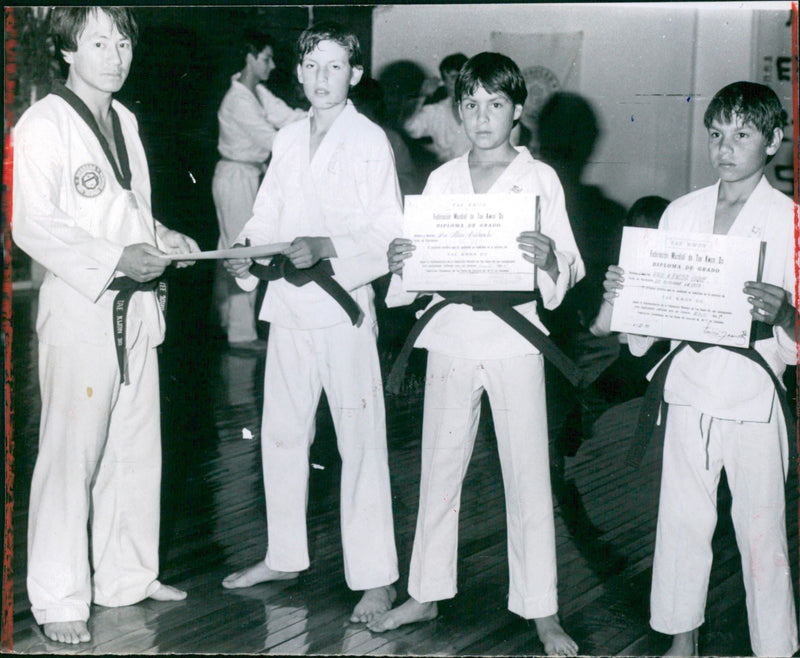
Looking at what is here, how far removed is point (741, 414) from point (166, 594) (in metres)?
1.63

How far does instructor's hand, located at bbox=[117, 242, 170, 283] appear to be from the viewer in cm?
259

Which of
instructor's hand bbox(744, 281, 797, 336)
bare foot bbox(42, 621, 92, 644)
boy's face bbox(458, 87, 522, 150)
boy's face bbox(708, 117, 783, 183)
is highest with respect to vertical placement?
boy's face bbox(458, 87, 522, 150)

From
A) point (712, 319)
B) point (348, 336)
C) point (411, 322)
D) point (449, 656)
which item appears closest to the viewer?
point (712, 319)

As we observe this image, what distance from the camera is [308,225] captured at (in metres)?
2.78

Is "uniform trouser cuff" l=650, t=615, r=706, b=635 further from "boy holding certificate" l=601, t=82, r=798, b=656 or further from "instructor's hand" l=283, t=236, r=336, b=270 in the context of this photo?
"instructor's hand" l=283, t=236, r=336, b=270

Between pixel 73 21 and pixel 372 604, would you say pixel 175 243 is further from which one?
pixel 372 604

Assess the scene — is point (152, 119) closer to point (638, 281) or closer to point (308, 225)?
point (308, 225)

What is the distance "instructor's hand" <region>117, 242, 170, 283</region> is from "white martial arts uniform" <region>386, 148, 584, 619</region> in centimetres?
71

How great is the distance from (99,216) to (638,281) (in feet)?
4.58

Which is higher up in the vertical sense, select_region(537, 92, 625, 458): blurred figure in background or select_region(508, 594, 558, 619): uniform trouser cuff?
select_region(537, 92, 625, 458): blurred figure in background

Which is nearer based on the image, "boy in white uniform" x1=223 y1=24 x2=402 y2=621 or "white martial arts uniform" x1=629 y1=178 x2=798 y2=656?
"white martial arts uniform" x1=629 y1=178 x2=798 y2=656

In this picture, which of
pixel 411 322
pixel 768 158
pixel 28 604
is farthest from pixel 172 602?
pixel 768 158

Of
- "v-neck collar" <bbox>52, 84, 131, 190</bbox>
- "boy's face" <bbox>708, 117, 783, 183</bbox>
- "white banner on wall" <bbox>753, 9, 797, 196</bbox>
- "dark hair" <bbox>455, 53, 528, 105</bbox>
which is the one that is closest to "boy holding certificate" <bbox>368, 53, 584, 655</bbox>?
"dark hair" <bbox>455, 53, 528, 105</bbox>

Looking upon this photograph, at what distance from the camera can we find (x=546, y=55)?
9.54 ft
